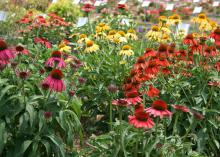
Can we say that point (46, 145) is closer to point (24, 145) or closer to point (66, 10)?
point (24, 145)

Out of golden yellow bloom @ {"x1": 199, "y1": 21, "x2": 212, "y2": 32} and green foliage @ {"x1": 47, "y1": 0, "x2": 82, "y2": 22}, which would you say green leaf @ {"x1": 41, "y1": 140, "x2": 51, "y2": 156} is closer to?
golden yellow bloom @ {"x1": 199, "y1": 21, "x2": 212, "y2": 32}

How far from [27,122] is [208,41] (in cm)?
207

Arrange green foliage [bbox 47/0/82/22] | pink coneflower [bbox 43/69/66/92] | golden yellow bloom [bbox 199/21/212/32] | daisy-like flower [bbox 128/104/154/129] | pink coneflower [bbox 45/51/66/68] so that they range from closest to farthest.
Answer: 1. daisy-like flower [bbox 128/104/154/129]
2. pink coneflower [bbox 43/69/66/92]
3. pink coneflower [bbox 45/51/66/68]
4. golden yellow bloom [bbox 199/21/212/32]
5. green foliage [bbox 47/0/82/22]

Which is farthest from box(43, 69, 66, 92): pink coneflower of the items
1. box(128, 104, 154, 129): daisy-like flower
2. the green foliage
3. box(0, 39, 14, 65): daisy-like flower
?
the green foliage

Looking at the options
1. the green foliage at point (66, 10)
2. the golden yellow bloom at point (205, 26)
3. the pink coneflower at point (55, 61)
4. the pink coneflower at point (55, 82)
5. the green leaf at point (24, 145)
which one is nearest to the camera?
the pink coneflower at point (55, 82)

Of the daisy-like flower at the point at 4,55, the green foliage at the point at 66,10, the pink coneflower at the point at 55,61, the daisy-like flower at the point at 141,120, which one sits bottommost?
the green foliage at the point at 66,10

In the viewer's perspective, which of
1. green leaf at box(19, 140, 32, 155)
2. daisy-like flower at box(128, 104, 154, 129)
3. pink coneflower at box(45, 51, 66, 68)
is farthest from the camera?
pink coneflower at box(45, 51, 66, 68)

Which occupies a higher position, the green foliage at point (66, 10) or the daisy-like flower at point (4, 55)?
the daisy-like flower at point (4, 55)

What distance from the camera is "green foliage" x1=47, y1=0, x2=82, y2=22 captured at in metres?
8.93

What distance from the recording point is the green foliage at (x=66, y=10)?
29.3 ft

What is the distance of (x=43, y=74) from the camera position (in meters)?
3.43

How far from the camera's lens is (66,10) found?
9.02 metres

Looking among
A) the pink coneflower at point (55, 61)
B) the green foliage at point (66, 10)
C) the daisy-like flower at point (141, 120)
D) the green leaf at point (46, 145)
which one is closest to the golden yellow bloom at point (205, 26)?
the pink coneflower at point (55, 61)

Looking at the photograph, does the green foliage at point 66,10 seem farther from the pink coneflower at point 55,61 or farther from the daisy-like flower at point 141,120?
the daisy-like flower at point 141,120
